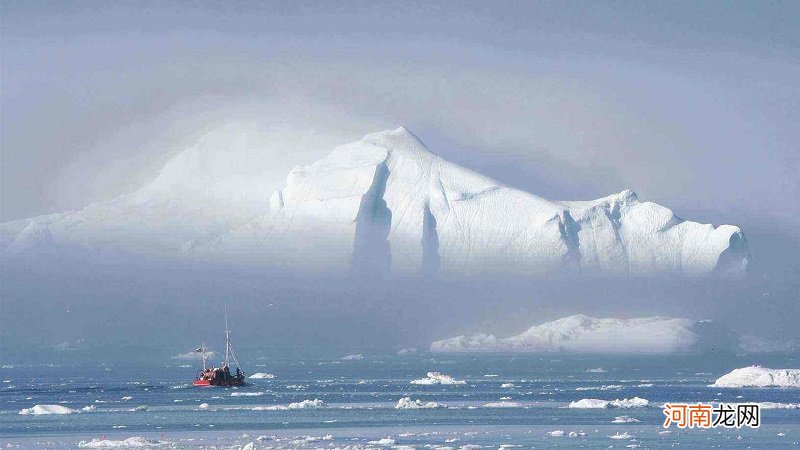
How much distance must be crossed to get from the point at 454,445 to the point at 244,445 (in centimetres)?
1089

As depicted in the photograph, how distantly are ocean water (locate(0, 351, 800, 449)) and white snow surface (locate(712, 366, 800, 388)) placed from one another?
3178mm

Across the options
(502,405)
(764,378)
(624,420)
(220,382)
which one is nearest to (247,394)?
(220,382)

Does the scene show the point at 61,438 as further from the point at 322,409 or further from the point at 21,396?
the point at 21,396

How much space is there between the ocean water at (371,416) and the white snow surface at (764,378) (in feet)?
10.4

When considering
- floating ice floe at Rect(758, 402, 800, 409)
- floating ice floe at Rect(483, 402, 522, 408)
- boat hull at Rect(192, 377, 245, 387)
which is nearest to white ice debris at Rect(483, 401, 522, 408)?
floating ice floe at Rect(483, 402, 522, 408)

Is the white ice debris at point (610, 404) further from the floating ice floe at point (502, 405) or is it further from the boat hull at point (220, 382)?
the boat hull at point (220, 382)

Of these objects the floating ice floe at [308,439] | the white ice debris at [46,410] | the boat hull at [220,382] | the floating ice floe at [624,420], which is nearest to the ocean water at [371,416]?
the floating ice floe at [308,439]

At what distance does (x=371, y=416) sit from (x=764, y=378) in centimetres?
4407

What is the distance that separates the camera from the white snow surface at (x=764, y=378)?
131 meters

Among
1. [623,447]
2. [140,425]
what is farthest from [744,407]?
[140,425]

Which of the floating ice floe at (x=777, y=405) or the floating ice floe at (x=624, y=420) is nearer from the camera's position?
the floating ice floe at (x=624, y=420)

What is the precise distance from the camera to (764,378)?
13212 cm

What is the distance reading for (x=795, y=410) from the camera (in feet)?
332

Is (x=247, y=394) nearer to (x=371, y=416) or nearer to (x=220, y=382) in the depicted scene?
(x=220, y=382)
